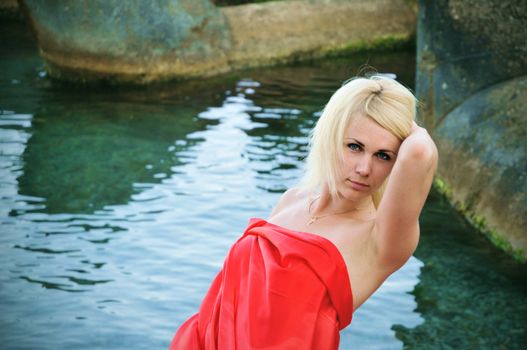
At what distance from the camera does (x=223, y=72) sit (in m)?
12.7

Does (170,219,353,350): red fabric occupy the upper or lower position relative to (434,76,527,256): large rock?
upper

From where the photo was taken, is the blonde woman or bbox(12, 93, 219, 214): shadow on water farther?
bbox(12, 93, 219, 214): shadow on water

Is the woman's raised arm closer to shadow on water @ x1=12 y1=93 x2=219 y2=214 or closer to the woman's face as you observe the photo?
the woman's face

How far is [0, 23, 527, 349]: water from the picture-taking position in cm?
532

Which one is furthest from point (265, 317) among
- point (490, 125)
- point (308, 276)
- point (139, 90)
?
point (139, 90)

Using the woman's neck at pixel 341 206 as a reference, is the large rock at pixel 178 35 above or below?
below

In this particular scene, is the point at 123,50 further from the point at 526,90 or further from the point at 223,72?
the point at 526,90

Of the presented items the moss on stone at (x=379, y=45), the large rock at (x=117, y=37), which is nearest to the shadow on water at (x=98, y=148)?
the large rock at (x=117, y=37)

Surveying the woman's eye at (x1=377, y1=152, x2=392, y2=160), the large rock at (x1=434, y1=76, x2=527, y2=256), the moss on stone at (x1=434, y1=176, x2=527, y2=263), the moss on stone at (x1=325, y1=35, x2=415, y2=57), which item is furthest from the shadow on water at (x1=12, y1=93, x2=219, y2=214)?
the woman's eye at (x1=377, y1=152, x2=392, y2=160)

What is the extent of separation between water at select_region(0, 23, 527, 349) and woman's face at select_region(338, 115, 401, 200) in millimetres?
1614

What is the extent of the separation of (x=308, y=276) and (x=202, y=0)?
10562mm

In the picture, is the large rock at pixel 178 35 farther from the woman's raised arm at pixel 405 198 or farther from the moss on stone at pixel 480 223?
the woman's raised arm at pixel 405 198

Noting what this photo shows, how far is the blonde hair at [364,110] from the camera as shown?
247cm

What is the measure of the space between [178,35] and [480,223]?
6.66m
